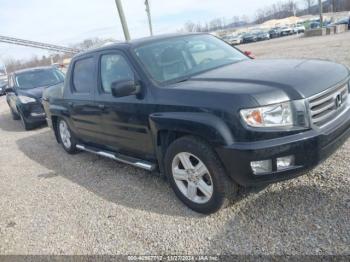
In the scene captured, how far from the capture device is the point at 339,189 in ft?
11.3

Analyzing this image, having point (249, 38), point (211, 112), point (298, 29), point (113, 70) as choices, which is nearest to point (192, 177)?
point (211, 112)

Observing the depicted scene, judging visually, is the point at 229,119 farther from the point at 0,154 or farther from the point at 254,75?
the point at 0,154

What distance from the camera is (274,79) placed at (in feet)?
10.2

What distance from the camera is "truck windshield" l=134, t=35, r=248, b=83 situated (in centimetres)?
390

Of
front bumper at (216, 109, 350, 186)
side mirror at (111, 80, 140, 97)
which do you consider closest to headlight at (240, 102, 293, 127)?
front bumper at (216, 109, 350, 186)

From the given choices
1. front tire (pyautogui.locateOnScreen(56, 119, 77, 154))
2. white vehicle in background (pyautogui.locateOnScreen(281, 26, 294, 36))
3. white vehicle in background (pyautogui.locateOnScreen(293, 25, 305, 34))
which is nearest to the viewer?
front tire (pyautogui.locateOnScreen(56, 119, 77, 154))

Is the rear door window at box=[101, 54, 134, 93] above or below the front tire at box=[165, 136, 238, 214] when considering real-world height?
above

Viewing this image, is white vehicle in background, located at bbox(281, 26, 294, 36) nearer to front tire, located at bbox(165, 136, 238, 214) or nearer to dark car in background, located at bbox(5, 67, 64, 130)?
dark car in background, located at bbox(5, 67, 64, 130)

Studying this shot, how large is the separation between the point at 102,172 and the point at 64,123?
1.58 m

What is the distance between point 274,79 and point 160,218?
1.82 metres

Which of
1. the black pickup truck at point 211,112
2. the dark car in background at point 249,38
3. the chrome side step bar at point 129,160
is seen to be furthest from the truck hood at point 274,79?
the dark car in background at point 249,38

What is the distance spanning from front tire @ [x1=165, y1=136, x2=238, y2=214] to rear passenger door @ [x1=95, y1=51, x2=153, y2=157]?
1.71ft

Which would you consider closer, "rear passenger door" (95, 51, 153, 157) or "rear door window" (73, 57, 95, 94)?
"rear passenger door" (95, 51, 153, 157)

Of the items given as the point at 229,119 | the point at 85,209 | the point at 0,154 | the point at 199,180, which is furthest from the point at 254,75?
the point at 0,154
